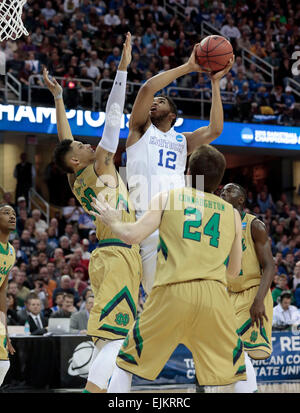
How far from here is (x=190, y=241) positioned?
390cm

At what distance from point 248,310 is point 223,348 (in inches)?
78.6

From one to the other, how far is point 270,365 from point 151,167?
246 inches

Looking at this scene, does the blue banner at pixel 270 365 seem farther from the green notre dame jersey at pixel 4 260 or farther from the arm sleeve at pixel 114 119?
the arm sleeve at pixel 114 119

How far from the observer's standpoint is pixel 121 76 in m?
4.96

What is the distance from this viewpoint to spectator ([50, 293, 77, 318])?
10312mm

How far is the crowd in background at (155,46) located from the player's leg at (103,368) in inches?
442

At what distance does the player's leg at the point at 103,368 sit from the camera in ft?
14.9

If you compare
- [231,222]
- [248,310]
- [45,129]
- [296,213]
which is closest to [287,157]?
[296,213]

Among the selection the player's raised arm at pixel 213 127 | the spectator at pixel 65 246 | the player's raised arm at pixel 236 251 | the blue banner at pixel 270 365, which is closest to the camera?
the player's raised arm at pixel 236 251

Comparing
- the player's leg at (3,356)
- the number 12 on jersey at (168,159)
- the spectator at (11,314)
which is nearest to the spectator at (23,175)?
the spectator at (11,314)

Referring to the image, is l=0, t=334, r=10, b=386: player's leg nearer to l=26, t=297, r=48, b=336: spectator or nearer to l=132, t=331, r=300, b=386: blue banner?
l=26, t=297, r=48, b=336: spectator

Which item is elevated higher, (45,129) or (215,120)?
(45,129)

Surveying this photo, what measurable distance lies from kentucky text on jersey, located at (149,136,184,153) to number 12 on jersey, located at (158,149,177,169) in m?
0.04
